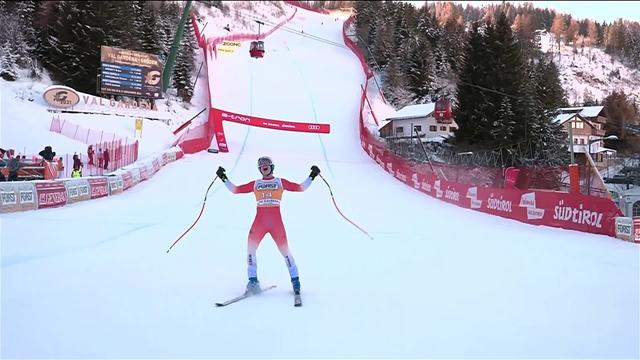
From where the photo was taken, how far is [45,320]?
17.0ft

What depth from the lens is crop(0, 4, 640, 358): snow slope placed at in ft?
15.9

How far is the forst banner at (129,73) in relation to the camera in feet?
107

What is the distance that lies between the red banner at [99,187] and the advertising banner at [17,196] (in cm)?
278

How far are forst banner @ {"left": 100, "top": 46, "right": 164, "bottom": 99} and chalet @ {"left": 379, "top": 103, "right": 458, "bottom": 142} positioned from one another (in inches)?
792

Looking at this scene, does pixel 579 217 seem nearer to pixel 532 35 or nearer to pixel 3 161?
pixel 3 161

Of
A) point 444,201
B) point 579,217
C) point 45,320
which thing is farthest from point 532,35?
point 45,320

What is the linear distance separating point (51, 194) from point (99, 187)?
253 cm

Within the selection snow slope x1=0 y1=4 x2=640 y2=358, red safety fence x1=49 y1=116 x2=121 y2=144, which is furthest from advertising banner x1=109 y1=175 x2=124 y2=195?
red safety fence x1=49 y1=116 x2=121 y2=144

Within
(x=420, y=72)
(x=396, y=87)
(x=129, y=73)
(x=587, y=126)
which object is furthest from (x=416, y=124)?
(x=129, y=73)

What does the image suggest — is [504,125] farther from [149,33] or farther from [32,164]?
[149,33]

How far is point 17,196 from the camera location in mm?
11633

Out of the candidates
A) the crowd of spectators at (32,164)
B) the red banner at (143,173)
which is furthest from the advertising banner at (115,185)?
the crowd of spectators at (32,164)

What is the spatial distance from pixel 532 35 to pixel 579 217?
2169 cm

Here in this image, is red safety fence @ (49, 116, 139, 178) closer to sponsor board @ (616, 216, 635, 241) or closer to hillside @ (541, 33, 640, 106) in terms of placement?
sponsor board @ (616, 216, 635, 241)
